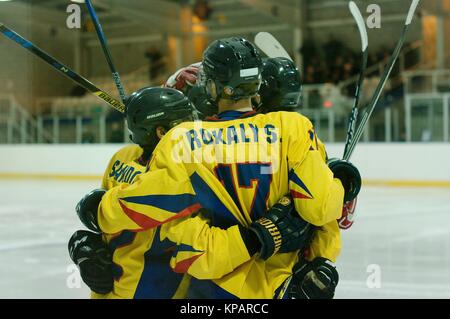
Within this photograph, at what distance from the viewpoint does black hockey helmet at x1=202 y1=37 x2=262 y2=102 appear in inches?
51.1

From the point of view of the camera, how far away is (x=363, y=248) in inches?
154

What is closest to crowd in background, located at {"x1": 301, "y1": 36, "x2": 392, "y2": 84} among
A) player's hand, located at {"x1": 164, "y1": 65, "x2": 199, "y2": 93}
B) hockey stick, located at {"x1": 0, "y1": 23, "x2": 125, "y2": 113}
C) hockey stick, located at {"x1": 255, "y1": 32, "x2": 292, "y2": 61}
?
player's hand, located at {"x1": 164, "y1": 65, "x2": 199, "y2": 93}

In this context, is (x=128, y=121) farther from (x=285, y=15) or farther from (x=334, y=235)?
(x=285, y=15)

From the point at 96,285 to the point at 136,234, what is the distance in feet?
0.55

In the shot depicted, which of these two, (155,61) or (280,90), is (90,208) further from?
(155,61)

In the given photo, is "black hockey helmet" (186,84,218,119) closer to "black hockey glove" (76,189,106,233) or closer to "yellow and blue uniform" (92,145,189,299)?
"yellow and blue uniform" (92,145,189,299)

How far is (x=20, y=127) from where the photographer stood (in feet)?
31.1

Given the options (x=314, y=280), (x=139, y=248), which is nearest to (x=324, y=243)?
(x=314, y=280)

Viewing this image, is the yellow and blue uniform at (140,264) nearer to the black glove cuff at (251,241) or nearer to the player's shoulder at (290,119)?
the black glove cuff at (251,241)

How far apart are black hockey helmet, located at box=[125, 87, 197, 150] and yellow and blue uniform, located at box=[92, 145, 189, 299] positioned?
0.08 metres

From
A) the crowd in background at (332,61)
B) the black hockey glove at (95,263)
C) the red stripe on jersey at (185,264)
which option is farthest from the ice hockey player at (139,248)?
the crowd in background at (332,61)

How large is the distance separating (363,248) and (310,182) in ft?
9.21

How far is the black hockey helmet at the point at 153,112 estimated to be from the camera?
1446mm
